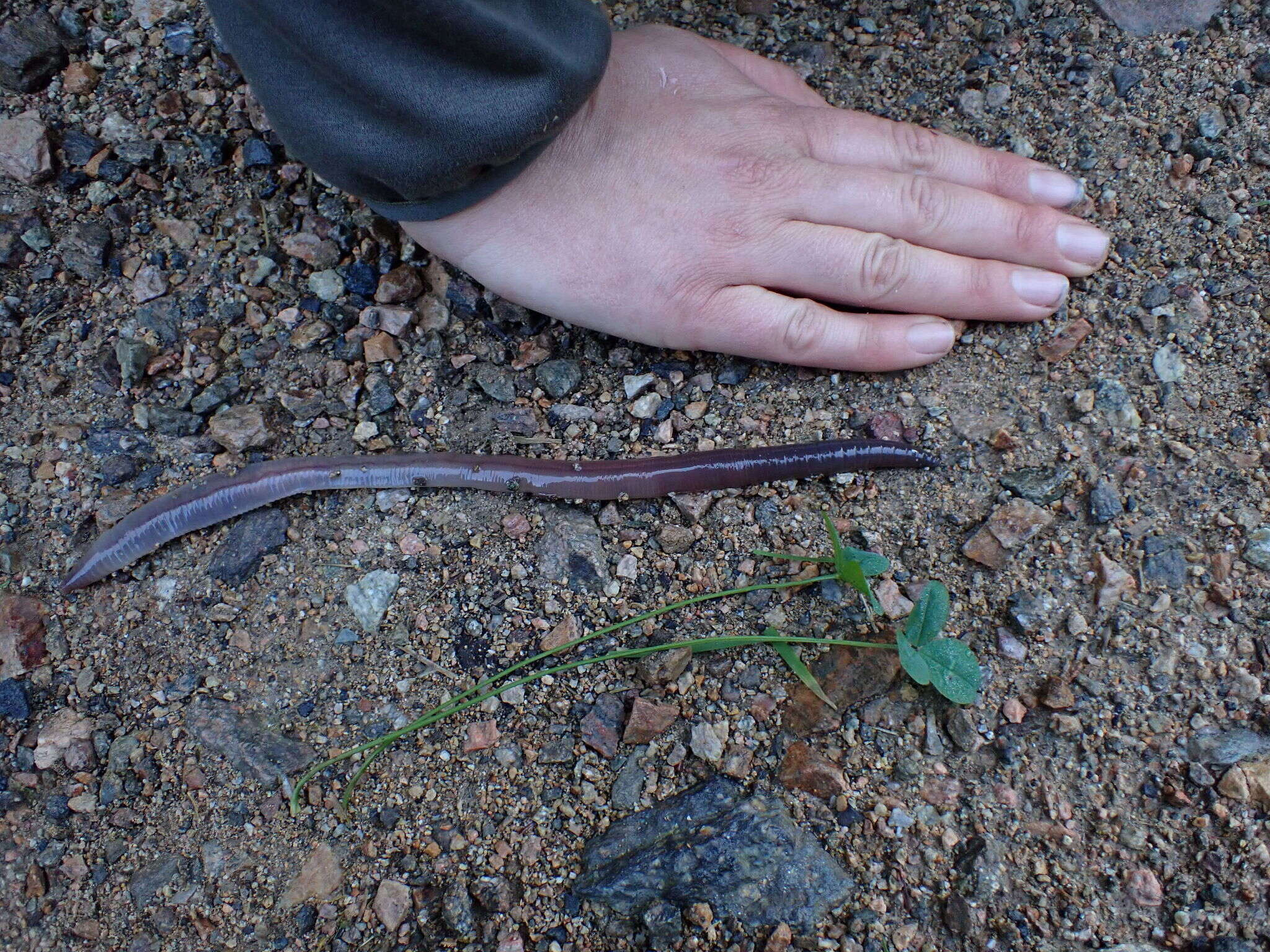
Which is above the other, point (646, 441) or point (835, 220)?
point (835, 220)

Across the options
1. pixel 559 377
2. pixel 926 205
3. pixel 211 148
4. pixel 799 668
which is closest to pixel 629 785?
pixel 799 668

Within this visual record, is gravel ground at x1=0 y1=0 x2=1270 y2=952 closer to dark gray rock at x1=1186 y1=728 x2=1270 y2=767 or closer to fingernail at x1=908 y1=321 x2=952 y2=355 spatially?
dark gray rock at x1=1186 y1=728 x2=1270 y2=767

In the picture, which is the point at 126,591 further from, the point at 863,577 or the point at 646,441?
the point at 863,577

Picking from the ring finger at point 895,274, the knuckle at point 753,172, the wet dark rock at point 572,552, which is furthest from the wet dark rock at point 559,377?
the knuckle at point 753,172

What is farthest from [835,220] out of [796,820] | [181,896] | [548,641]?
[181,896]

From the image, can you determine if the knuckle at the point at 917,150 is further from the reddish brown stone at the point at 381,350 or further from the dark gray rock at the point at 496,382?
the reddish brown stone at the point at 381,350

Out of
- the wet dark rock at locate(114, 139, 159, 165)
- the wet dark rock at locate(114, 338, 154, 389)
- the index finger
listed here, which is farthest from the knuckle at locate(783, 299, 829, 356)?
the wet dark rock at locate(114, 139, 159, 165)
